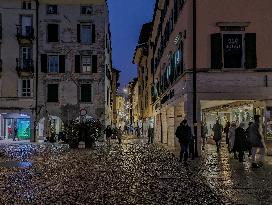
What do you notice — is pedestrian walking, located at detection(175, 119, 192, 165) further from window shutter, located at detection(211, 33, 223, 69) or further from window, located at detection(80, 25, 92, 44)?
window, located at detection(80, 25, 92, 44)

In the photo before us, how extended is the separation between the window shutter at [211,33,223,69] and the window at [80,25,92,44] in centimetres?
2930

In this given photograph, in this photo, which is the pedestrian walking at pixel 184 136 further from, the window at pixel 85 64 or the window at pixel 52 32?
the window at pixel 52 32

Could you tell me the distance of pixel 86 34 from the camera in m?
53.3

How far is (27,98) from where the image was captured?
52.2 m

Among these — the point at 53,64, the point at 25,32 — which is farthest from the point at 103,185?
the point at 25,32

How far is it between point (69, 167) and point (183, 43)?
10867 mm

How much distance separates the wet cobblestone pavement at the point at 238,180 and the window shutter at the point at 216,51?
20.8 ft

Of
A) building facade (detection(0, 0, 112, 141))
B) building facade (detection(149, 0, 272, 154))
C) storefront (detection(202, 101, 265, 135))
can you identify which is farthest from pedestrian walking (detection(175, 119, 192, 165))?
building facade (detection(0, 0, 112, 141))

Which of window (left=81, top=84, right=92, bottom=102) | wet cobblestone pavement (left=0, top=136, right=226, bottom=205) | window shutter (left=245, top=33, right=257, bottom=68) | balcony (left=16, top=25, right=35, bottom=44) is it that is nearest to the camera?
wet cobblestone pavement (left=0, top=136, right=226, bottom=205)

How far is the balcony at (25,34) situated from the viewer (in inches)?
2051

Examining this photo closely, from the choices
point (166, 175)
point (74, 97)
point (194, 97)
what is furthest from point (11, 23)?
point (166, 175)

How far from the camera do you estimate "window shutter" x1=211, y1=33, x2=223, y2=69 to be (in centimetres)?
2504

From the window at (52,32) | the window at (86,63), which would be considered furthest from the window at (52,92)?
the window at (52,32)

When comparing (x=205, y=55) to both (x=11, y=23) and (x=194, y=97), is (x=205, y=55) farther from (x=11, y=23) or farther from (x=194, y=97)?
(x=11, y=23)
